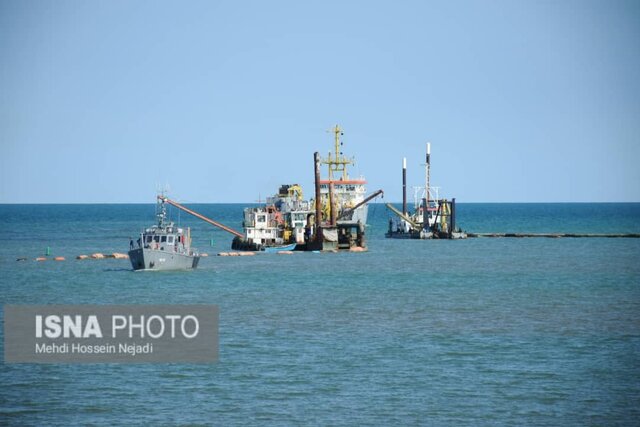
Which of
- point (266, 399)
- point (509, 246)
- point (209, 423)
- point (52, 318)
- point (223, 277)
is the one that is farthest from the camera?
point (509, 246)

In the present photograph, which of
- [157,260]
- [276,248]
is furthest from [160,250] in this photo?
[276,248]

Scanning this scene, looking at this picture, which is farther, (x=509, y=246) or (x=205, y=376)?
(x=509, y=246)

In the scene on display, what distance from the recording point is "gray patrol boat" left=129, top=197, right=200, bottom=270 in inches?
3167

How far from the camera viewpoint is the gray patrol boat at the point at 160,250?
80438 millimetres

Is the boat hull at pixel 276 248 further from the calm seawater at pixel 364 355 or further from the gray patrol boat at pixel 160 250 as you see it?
the gray patrol boat at pixel 160 250

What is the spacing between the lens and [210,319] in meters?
52.6

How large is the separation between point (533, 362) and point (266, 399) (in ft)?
40.2

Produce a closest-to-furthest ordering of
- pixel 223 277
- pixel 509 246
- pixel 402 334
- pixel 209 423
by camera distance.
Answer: pixel 209 423 → pixel 402 334 → pixel 223 277 → pixel 509 246

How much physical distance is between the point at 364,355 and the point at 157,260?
41.6m

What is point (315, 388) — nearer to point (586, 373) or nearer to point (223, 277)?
point (586, 373)

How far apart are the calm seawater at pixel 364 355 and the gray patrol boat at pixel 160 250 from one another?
1.60 metres

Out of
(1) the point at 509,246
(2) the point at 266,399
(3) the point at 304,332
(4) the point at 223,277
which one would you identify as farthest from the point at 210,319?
(1) the point at 509,246

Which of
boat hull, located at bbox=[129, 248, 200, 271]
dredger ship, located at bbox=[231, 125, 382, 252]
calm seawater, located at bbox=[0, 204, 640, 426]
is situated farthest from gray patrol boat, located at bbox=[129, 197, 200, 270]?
dredger ship, located at bbox=[231, 125, 382, 252]

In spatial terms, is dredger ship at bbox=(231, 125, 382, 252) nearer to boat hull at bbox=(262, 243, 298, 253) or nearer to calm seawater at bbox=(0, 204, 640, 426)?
boat hull at bbox=(262, 243, 298, 253)
